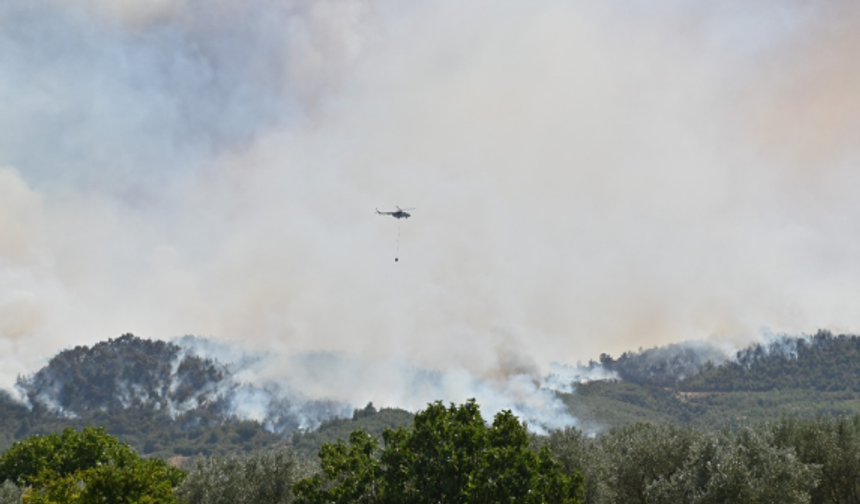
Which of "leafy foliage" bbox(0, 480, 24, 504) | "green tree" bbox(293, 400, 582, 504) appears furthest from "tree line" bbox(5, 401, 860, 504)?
"leafy foliage" bbox(0, 480, 24, 504)

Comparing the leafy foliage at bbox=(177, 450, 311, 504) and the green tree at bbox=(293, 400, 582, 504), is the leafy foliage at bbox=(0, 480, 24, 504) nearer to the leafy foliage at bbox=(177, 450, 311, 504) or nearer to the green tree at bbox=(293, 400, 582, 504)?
the leafy foliage at bbox=(177, 450, 311, 504)

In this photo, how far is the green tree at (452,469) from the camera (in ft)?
141

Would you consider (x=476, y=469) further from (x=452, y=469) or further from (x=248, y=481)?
(x=248, y=481)

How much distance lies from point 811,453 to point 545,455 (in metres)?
37.4

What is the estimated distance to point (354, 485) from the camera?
46.6 m

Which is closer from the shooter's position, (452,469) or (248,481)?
(452,469)

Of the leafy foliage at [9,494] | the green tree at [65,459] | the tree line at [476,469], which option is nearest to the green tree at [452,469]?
the tree line at [476,469]

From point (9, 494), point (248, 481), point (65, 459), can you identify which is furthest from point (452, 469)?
point (65, 459)

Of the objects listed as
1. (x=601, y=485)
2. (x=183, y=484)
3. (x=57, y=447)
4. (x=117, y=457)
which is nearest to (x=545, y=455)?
(x=601, y=485)

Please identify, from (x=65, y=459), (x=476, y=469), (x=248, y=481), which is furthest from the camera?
(x=65, y=459)

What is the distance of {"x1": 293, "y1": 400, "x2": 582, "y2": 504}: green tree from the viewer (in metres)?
43.0

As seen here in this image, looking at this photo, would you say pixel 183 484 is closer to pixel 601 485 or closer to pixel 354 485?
pixel 354 485

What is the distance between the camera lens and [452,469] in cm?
4403

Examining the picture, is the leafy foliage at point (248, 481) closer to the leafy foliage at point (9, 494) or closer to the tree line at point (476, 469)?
the tree line at point (476, 469)
